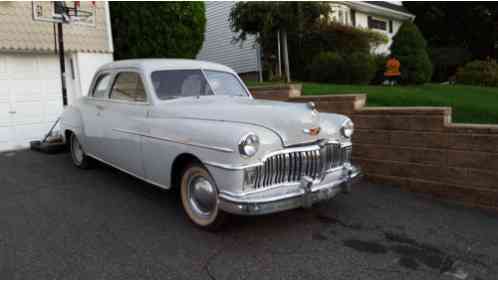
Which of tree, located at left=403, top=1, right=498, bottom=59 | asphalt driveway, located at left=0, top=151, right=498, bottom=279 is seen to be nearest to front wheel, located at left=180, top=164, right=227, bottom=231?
asphalt driveway, located at left=0, top=151, right=498, bottom=279

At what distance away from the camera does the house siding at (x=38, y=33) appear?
8367mm

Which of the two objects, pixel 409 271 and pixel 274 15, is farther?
pixel 274 15

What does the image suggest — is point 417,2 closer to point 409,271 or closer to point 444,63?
point 444,63

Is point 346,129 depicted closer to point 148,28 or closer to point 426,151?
point 426,151

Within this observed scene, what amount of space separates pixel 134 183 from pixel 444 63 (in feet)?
74.1

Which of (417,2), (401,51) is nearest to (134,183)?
(401,51)

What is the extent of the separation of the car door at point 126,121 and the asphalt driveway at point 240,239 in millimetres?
508

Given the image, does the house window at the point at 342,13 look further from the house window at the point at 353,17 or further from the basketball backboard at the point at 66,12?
the basketball backboard at the point at 66,12

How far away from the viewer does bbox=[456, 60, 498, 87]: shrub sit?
40.8 ft

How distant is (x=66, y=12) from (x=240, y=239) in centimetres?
690

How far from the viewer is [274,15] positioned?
10992 millimetres

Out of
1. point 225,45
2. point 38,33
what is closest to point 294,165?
point 38,33

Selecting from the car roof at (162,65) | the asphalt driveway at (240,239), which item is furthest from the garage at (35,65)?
the car roof at (162,65)

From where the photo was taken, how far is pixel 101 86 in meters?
5.68
